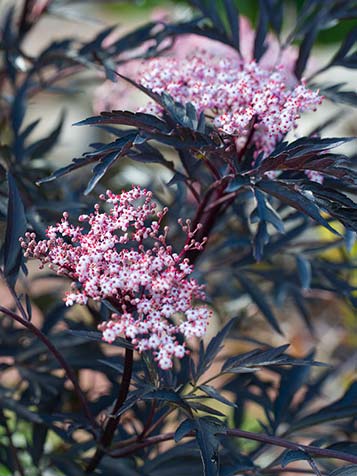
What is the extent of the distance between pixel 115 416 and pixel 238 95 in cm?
37

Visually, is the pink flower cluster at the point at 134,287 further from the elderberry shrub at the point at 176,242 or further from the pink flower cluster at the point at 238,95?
the pink flower cluster at the point at 238,95

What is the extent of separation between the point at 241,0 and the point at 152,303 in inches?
186

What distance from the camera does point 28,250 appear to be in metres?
Answer: 0.71

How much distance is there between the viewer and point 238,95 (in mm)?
799

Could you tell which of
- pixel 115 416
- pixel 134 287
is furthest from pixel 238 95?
pixel 115 416

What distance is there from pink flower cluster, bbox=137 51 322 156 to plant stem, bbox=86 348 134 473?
26 cm

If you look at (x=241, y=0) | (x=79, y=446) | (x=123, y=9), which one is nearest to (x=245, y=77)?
(x=79, y=446)

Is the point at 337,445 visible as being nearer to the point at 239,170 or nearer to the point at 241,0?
the point at 239,170

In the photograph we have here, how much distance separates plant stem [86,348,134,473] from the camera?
2.43 ft

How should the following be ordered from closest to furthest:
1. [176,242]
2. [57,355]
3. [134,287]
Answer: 1. [134,287]
2. [57,355]
3. [176,242]

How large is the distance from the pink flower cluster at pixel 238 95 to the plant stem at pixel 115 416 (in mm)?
258

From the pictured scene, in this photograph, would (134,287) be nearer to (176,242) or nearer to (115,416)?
(115,416)

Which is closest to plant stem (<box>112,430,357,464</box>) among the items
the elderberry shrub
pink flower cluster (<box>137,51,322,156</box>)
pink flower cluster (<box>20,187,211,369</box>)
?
the elderberry shrub

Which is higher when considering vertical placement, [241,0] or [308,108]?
[308,108]
